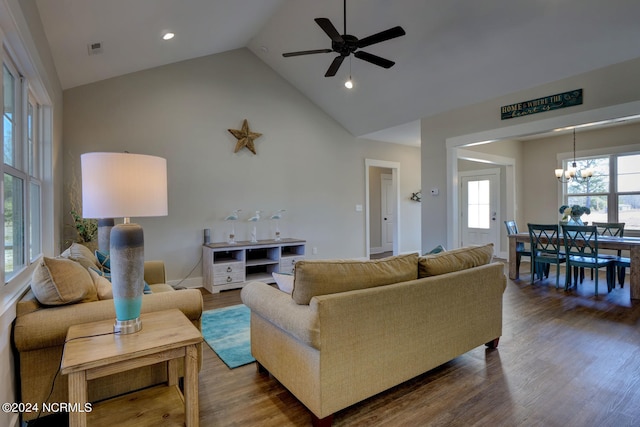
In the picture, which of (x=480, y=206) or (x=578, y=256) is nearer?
(x=578, y=256)

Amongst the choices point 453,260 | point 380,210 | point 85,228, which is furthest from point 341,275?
point 380,210

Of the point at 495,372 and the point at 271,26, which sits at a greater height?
the point at 271,26

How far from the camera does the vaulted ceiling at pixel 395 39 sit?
3.11 metres

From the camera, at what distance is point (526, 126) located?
434 centimetres

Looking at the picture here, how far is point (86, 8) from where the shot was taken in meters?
2.58

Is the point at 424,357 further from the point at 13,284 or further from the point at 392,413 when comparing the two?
the point at 13,284

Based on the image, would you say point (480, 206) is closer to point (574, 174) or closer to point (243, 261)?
point (574, 174)

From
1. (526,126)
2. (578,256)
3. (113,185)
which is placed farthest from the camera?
(578,256)

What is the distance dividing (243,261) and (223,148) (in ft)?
5.96

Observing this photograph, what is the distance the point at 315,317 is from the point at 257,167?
4207 millimetres

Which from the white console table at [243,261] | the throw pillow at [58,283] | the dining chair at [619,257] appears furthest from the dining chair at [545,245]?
the throw pillow at [58,283]

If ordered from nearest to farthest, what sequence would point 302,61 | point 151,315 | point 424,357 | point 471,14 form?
point 151,315 → point 424,357 → point 471,14 → point 302,61

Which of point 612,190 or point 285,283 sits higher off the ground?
point 612,190

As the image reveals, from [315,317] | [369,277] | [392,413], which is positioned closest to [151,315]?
[315,317]
